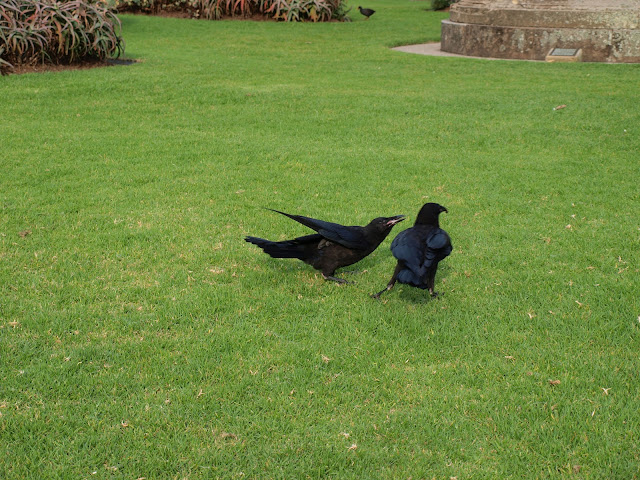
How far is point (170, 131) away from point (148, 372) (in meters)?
6.21

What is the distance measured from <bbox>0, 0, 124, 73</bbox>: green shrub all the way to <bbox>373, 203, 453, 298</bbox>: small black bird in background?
417 inches

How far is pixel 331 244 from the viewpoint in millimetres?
5051

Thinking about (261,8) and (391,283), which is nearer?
(391,283)

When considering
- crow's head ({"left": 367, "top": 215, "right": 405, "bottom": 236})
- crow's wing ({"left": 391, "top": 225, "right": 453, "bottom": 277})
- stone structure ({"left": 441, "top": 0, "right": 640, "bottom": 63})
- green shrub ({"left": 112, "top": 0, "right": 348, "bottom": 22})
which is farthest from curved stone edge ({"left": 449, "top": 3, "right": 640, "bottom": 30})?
crow's wing ({"left": 391, "top": 225, "right": 453, "bottom": 277})

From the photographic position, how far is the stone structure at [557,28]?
50.0 feet

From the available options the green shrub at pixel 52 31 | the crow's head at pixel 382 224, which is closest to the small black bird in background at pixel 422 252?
the crow's head at pixel 382 224

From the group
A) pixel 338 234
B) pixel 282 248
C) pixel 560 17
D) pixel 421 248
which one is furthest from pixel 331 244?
pixel 560 17

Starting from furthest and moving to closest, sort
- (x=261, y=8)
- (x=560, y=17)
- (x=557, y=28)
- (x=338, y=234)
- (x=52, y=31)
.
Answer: (x=261, y=8) < (x=557, y=28) < (x=560, y=17) < (x=52, y=31) < (x=338, y=234)

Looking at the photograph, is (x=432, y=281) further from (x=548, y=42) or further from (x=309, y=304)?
(x=548, y=42)

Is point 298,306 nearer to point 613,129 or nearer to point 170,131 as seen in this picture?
point 170,131

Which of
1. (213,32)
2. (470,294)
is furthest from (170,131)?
(213,32)

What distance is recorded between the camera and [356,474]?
127 inches

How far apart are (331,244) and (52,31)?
10576 millimetres

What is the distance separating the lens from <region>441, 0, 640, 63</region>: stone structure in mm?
15250
